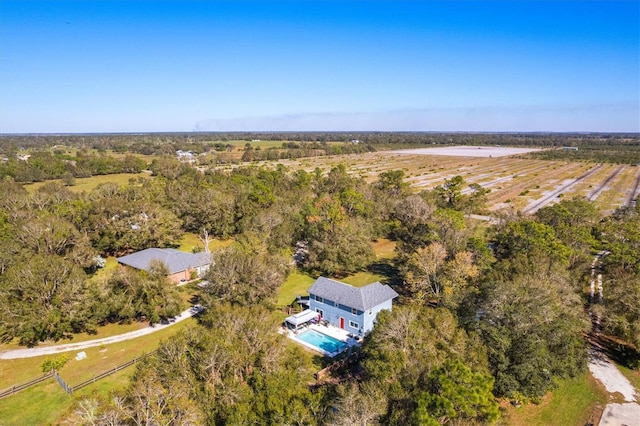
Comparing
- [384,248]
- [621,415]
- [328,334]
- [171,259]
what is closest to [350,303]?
[328,334]

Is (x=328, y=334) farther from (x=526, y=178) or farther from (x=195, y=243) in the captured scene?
(x=526, y=178)

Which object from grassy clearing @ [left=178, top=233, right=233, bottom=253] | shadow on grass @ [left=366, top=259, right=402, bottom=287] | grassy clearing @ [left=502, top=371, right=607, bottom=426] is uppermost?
shadow on grass @ [left=366, top=259, right=402, bottom=287]

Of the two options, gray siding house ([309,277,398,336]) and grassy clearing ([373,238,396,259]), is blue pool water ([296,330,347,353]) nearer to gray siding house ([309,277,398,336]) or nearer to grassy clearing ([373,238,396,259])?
Result: gray siding house ([309,277,398,336])

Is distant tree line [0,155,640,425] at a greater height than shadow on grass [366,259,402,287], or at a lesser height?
greater

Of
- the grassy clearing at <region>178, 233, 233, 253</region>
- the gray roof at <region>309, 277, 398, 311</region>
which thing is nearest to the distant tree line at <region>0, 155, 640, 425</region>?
the grassy clearing at <region>178, 233, 233, 253</region>

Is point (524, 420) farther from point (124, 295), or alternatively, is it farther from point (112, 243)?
point (112, 243)

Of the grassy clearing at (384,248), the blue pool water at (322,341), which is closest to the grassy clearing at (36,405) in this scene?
the blue pool water at (322,341)

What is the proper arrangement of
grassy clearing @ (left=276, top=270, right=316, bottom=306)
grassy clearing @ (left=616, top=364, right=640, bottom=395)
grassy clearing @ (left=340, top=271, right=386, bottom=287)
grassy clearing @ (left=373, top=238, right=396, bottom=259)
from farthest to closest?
grassy clearing @ (left=373, top=238, right=396, bottom=259)
grassy clearing @ (left=340, top=271, right=386, bottom=287)
grassy clearing @ (left=276, top=270, right=316, bottom=306)
grassy clearing @ (left=616, top=364, right=640, bottom=395)
